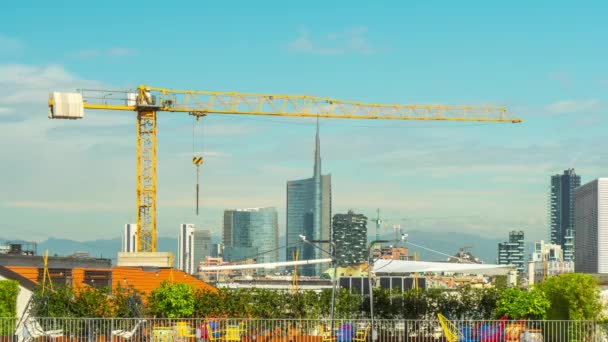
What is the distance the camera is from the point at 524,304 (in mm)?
40250

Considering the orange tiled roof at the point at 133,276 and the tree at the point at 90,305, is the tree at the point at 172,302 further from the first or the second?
the orange tiled roof at the point at 133,276

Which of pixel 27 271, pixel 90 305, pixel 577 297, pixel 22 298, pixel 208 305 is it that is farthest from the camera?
pixel 27 271

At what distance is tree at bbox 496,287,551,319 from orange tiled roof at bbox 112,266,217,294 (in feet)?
49.7

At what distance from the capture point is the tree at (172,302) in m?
42.1

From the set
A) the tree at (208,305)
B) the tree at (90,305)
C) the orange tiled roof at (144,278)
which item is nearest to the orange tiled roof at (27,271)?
the orange tiled roof at (144,278)

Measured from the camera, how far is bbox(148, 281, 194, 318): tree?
Result: 42125mm

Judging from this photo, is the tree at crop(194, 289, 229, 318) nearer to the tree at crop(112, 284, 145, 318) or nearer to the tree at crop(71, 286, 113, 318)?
the tree at crop(112, 284, 145, 318)

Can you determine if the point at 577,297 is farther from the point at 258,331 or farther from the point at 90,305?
the point at 90,305

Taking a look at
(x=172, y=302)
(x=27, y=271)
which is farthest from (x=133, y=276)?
(x=172, y=302)

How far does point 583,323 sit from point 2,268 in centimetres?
2448

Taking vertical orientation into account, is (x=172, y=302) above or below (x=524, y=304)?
below

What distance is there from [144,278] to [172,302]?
39.7 ft


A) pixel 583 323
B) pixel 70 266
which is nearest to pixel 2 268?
pixel 70 266

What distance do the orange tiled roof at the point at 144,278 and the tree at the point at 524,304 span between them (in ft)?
49.7
